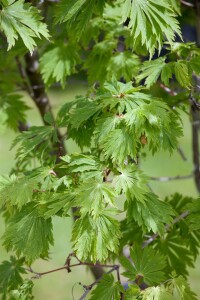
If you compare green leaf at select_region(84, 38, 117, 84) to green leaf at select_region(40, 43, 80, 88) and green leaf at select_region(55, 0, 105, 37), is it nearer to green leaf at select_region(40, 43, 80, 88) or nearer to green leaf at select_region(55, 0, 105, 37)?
green leaf at select_region(40, 43, 80, 88)

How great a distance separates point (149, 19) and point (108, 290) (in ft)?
2.57

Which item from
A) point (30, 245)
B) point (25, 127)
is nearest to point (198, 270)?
point (25, 127)

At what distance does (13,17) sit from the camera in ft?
4.54

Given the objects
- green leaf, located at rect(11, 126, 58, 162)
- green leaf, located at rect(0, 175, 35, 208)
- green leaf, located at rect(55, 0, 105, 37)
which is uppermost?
green leaf, located at rect(55, 0, 105, 37)

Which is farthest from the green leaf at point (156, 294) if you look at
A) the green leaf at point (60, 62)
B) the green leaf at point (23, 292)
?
the green leaf at point (60, 62)

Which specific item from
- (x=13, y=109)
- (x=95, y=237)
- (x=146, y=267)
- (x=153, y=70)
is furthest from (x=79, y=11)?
(x=13, y=109)

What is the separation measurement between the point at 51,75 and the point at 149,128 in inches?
28.4

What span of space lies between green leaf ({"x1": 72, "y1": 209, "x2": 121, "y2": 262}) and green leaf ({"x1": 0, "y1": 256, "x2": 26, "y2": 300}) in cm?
45

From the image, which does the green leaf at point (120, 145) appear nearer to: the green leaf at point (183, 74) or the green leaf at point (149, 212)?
the green leaf at point (149, 212)

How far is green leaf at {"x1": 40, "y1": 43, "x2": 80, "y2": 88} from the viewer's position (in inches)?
73.7

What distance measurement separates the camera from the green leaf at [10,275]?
1.63m

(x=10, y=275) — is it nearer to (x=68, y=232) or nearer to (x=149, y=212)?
(x=149, y=212)

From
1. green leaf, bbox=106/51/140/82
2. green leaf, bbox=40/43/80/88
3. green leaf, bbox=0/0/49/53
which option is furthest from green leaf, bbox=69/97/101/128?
green leaf, bbox=40/43/80/88

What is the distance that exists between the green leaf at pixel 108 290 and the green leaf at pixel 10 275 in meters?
0.34
